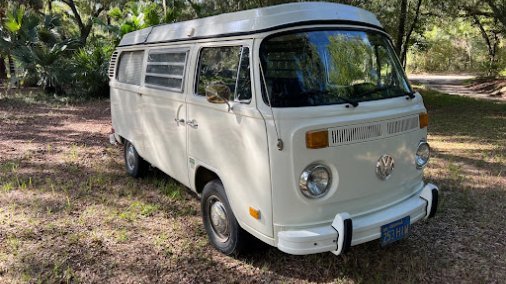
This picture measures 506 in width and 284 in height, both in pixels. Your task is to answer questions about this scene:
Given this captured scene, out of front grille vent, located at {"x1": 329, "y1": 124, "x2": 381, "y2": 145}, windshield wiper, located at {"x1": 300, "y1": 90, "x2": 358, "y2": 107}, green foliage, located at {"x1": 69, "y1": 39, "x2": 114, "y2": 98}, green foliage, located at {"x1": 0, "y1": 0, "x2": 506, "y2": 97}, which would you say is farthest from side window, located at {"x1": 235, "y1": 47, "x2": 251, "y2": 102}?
green foliage, located at {"x1": 69, "y1": 39, "x2": 114, "y2": 98}

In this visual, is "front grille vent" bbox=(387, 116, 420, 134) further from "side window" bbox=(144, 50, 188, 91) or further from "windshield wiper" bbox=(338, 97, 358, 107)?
"side window" bbox=(144, 50, 188, 91)

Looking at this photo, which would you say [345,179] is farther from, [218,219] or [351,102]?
[218,219]

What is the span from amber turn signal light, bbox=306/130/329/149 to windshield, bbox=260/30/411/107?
0.26 m

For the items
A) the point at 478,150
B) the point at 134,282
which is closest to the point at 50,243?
the point at 134,282

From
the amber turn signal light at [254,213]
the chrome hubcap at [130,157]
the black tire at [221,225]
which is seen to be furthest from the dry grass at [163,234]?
the amber turn signal light at [254,213]

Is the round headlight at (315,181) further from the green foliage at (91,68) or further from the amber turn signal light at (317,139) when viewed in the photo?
the green foliage at (91,68)

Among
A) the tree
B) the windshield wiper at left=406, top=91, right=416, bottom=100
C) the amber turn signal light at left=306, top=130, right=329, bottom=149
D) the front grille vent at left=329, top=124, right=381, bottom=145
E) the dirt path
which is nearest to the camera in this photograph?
the amber turn signal light at left=306, top=130, right=329, bottom=149

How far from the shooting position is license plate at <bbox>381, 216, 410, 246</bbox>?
11.3ft

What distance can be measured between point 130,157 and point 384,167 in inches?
157

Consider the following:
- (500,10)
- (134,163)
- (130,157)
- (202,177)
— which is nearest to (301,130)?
(202,177)

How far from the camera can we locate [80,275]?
12.3 feet

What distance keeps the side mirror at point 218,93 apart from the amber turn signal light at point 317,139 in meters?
0.78

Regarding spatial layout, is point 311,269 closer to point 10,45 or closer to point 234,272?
point 234,272

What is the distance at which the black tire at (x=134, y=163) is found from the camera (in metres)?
6.11
